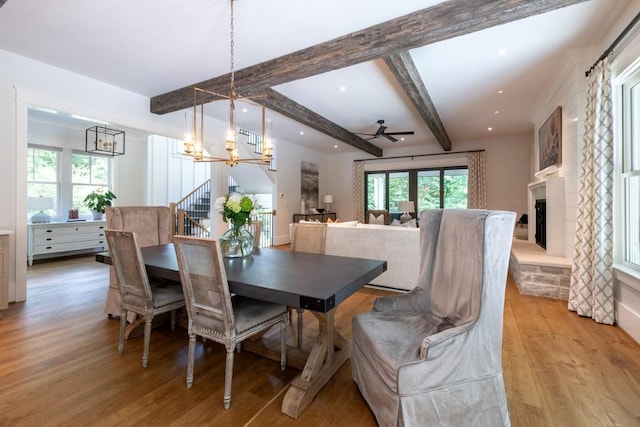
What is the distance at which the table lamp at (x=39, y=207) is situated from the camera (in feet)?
18.0

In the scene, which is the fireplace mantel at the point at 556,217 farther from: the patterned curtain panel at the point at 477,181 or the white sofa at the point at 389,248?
the patterned curtain panel at the point at 477,181

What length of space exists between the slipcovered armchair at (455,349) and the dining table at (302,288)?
0.25 metres

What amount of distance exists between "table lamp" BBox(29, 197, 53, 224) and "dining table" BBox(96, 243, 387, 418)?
15.1 ft

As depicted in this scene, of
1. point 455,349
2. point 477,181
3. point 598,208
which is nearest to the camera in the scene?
point 455,349

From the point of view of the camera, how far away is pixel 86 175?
6453 millimetres

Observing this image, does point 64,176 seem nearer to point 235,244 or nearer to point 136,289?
point 136,289

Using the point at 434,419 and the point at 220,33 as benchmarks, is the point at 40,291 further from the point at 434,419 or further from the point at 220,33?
the point at 434,419

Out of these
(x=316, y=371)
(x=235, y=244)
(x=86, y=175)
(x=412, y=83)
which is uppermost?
(x=412, y=83)

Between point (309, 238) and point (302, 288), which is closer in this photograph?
point (302, 288)

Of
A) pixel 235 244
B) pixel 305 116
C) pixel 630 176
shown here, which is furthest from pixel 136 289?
pixel 630 176

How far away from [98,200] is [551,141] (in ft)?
27.0

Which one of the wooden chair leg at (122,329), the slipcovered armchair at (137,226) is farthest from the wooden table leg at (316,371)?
the slipcovered armchair at (137,226)

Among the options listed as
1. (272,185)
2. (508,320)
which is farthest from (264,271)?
(272,185)

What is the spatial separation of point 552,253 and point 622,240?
3.98 ft
